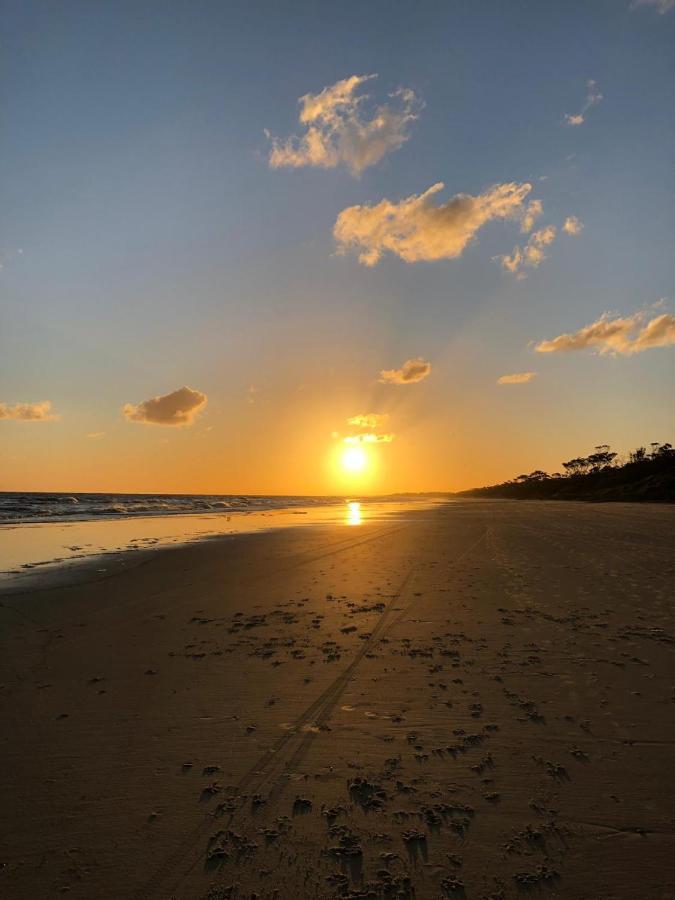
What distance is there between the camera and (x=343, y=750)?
4863mm

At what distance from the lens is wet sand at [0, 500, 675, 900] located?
3.39 meters

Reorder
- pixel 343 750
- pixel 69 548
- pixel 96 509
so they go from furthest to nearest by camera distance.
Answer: pixel 96 509 → pixel 69 548 → pixel 343 750

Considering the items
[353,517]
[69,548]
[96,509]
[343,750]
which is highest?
[96,509]

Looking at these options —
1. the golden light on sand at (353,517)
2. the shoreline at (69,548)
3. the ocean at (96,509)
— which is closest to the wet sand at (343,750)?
the shoreline at (69,548)

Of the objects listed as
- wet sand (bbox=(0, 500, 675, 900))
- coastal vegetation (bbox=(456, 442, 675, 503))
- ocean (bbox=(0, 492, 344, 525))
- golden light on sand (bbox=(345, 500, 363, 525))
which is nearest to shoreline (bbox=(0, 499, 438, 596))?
wet sand (bbox=(0, 500, 675, 900))

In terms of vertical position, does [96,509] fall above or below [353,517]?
above

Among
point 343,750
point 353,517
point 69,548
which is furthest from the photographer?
point 353,517

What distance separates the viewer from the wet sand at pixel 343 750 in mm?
3395

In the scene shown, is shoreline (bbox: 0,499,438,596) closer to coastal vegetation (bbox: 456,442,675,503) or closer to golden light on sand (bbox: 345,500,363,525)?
golden light on sand (bbox: 345,500,363,525)

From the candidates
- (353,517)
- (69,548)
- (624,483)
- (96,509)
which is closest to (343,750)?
(69,548)

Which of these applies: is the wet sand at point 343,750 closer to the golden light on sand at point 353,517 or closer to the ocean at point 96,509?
the golden light on sand at point 353,517

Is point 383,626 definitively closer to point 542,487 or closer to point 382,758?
point 382,758

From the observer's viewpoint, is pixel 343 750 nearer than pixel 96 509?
Yes

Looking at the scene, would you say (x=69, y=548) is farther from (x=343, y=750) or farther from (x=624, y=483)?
(x=624, y=483)
